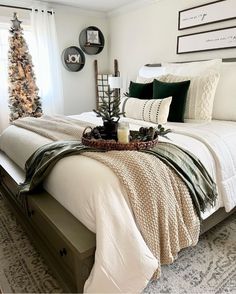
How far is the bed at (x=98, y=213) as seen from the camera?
108 cm

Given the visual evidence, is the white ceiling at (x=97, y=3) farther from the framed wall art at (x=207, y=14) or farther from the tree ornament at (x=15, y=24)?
the framed wall art at (x=207, y=14)

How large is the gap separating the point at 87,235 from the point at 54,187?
0.42 metres

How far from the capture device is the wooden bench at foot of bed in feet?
3.56

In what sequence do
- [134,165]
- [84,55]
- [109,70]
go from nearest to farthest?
1. [134,165]
2. [84,55]
3. [109,70]

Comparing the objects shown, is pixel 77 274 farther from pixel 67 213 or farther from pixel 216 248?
pixel 216 248

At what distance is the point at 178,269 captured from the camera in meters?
1.49

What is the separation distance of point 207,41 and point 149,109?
138 centimetres

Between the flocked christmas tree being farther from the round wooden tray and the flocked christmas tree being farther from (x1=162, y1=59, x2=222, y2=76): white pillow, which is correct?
→ the round wooden tray

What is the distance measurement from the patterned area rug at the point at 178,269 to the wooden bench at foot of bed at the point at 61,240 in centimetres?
9

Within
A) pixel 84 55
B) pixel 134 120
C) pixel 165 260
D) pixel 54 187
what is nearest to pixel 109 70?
pixel 84 55

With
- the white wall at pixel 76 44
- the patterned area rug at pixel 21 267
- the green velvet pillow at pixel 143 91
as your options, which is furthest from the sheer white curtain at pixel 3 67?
the patterned area rug at pixel 21 267

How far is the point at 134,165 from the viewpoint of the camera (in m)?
1.26

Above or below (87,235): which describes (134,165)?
above

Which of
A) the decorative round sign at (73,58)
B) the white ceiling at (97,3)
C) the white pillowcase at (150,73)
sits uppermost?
the white ceiling at (97,3)
